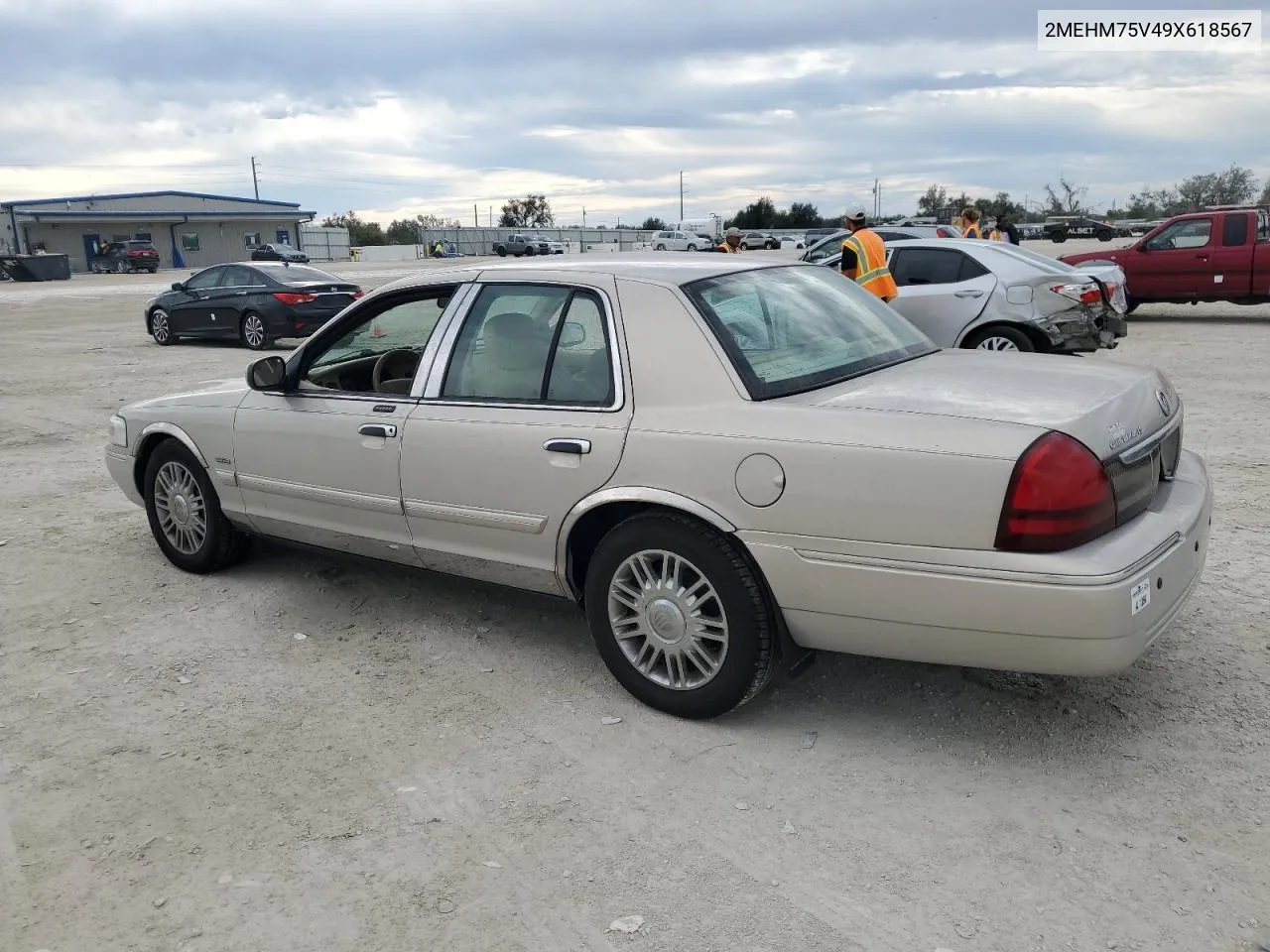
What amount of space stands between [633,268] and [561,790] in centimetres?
190

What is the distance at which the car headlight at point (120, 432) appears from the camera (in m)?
5.59

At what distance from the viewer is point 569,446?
3.75m

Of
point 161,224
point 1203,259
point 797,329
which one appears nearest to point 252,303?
point 1203,259

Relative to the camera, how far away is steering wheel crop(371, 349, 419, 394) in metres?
4.78

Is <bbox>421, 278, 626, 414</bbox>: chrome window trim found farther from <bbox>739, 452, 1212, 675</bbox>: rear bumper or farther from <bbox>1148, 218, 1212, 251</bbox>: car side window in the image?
<bbox>1148, 218, 1212, 251</bbox>: car side window

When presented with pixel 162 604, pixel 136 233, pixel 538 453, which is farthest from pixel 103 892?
pixel 136 233

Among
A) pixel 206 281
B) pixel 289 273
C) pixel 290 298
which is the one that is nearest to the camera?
pixel 290 298

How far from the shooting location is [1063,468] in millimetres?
2955

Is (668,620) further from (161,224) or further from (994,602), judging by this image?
(161,224)

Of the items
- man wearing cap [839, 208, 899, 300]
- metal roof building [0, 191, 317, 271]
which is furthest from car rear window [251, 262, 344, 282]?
metal roof building [0, 191, 317, 271]

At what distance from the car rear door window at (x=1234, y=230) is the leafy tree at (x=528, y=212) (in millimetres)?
99286

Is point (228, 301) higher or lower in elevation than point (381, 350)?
higher

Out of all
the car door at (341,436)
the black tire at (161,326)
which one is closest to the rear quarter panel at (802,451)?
the car door at (341,436)

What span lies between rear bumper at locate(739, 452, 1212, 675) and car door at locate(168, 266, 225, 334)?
1595 centimetres
